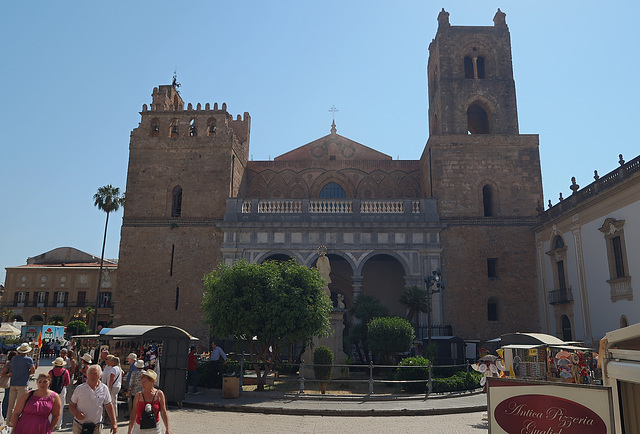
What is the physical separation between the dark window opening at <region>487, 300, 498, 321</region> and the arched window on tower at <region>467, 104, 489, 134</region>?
1016cm

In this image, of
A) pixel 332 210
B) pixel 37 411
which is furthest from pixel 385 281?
pixel 37 411

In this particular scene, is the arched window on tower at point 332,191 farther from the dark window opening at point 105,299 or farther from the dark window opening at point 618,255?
the dark window opening at point 105,299

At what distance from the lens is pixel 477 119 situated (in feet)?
96.7

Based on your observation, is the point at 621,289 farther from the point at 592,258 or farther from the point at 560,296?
the point at 560,296

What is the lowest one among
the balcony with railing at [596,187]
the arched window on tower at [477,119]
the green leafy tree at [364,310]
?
the green leafy tree at [364,310]

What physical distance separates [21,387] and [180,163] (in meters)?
19.2

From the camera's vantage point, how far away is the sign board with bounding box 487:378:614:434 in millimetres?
4453

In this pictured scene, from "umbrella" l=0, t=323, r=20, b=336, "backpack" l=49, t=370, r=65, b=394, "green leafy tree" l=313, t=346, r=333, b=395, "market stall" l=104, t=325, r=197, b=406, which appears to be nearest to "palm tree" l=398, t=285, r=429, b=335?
"green leafy tree" l=313, t=346, r=333, b=395

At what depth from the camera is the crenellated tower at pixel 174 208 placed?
24656 millimetres

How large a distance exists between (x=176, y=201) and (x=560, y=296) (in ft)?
63.1

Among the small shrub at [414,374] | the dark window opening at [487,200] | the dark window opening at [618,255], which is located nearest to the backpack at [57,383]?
the small shrub at [414,374]

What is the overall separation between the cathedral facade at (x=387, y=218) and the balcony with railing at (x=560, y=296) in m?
1.59

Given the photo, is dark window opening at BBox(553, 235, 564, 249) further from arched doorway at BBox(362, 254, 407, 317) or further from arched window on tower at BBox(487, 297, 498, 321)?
arched doorway at BBox(362, 254, 407, 317)

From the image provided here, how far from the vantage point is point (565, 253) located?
71.6 ft
